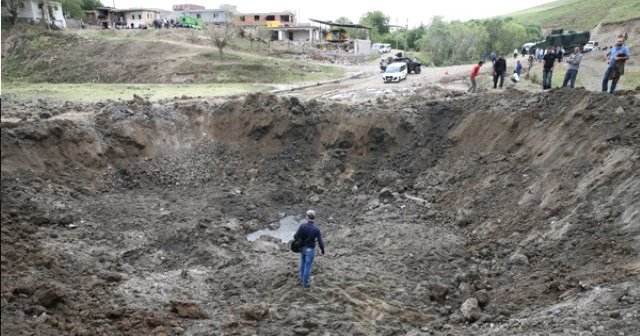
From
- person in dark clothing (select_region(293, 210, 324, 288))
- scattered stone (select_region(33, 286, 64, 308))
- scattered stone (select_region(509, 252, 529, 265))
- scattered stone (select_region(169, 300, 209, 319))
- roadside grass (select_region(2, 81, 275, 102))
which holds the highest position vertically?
roadside grass (select_region(2, 81, 275, 102))

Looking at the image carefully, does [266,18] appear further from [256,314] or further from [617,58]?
[256,314]

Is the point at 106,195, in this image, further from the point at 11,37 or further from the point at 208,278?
the point at 11,37

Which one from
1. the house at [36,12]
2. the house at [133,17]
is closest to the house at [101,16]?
the house at [133,17]

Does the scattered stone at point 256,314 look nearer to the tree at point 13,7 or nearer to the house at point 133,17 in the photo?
the tree at point 13,7

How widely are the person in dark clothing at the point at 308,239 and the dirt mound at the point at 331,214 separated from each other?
53 cm

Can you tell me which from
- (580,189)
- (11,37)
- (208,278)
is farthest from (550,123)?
(11,37)

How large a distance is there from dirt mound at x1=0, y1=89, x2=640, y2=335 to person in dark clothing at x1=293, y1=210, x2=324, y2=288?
0.53 meters

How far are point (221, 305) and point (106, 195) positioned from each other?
7.39 m

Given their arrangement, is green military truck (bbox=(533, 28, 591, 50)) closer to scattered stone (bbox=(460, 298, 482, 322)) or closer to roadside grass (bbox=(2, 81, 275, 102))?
roadside grass (bbox=(2, 81, 275, 102))

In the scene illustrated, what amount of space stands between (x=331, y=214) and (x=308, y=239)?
241 inches

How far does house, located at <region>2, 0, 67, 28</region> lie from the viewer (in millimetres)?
42281

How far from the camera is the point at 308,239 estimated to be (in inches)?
392

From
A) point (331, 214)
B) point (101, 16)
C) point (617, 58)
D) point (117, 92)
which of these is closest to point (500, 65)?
point (617, 58)

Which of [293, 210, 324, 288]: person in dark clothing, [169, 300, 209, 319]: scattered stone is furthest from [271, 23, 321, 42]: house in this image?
[169, 300, 209, 319]: scattered stone
